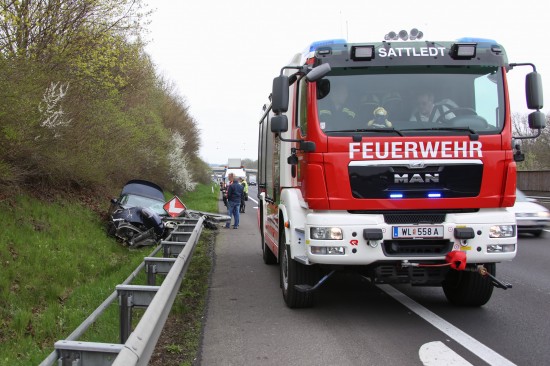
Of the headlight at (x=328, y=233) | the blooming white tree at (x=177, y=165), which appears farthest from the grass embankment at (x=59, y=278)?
the blooming white tree at (x=177, y=165)

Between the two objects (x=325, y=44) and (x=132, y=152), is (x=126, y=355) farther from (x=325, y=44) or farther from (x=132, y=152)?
(x=132, y=152)

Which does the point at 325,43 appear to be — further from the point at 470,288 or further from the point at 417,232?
the point at 470,288

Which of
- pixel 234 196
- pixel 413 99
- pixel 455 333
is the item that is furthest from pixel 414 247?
pixel 234 196

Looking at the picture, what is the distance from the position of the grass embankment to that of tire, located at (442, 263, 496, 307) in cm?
327

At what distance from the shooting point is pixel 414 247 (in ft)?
17.8

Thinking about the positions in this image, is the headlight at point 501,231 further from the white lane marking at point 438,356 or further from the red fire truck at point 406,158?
the white lane marking at point 438,356

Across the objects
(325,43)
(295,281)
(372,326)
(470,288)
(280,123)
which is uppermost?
(325,43)

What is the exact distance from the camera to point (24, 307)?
7402 mm

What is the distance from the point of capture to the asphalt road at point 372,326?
458 cm

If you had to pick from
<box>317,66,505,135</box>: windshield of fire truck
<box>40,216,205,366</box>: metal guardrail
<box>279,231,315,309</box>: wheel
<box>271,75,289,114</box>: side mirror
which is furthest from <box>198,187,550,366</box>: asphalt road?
<box>271,75,289,114</box>: side mirror

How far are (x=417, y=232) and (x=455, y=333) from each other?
3.62 ft

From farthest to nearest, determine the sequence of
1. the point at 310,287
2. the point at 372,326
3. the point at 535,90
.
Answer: the point at 310,287 < the point at 535,90 < the point at 372,326

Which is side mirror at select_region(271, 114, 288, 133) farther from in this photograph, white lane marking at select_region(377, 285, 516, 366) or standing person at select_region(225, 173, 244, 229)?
standing person at select_region(225, 173, 244, 229)

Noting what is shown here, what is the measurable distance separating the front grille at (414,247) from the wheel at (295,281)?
3.49ft
